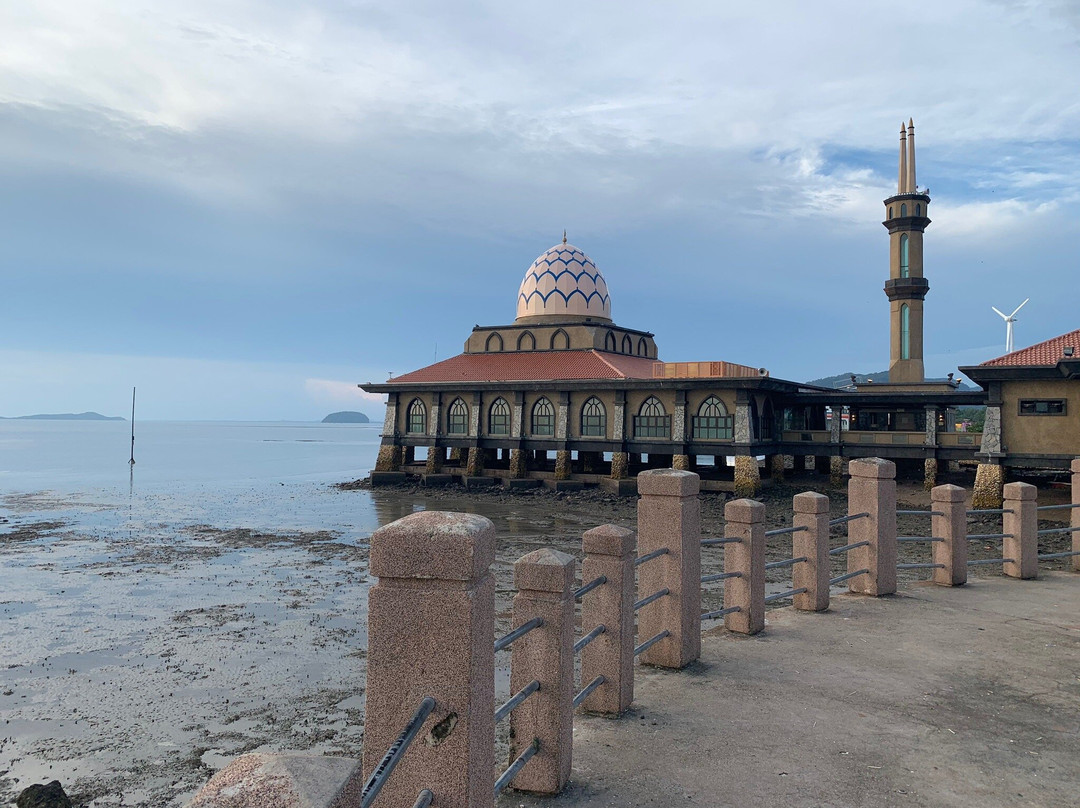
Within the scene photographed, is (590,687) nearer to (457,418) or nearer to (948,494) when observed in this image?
(948,494)

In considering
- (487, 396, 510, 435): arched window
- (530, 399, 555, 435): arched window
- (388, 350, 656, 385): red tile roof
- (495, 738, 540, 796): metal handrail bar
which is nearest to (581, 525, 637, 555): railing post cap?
(495, 738, 540, 796): metal handrail bar

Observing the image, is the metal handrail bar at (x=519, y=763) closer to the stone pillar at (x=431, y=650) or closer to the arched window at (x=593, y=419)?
the stone pillar at (x=431, y=650)

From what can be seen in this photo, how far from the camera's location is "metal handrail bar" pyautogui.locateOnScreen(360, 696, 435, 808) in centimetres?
298

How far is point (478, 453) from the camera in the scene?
45375 millimetres

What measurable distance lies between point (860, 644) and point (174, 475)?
6545cm

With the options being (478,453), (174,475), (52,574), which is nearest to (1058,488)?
(478,453)

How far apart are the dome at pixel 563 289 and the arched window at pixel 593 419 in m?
7.91

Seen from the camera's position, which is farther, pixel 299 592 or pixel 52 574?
pixel 52 574

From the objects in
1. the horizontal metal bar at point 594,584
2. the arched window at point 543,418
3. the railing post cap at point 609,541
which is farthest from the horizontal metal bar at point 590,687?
the arched window at point 543,418

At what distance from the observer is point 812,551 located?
32.2 feet

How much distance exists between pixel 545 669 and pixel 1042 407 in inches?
1243

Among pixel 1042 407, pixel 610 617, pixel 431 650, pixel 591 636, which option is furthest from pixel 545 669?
pixel 1042 407

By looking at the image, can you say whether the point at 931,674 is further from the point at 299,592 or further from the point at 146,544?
the point at 146,544

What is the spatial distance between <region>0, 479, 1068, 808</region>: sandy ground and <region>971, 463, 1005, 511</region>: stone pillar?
3130mm
